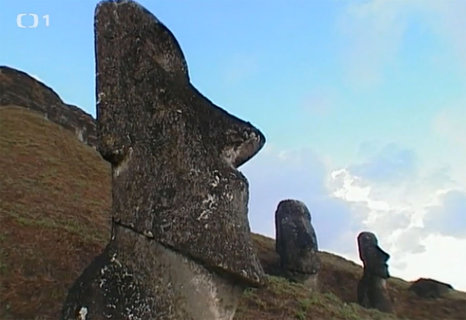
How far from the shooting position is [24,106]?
3347 cm

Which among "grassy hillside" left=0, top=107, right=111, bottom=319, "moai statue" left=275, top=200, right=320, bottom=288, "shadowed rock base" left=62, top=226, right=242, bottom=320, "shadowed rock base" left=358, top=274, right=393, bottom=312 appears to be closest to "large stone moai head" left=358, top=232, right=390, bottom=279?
"shadowed rock base" left=358, top=274, right=393, bottom=312

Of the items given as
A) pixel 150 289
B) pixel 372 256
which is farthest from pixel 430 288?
pixel 150 289

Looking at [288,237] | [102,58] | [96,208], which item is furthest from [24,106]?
[102,58]

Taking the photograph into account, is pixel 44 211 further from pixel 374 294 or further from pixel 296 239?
pixel 374 294

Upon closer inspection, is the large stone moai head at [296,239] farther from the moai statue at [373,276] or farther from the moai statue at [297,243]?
the moai statue at [373,276]

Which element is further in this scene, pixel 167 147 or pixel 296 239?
pixel 296 239

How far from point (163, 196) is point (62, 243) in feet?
27.1

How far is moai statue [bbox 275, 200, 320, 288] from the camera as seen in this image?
2233cm

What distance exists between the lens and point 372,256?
995 inches

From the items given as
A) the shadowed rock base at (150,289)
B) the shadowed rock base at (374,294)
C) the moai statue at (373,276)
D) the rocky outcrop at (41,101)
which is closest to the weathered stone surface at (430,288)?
the moai statue at (373,276)

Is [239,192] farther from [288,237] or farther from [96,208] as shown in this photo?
[288,237]

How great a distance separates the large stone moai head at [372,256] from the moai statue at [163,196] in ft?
65.8

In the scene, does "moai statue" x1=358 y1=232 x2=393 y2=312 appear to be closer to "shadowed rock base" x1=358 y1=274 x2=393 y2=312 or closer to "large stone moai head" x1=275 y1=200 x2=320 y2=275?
"shadowed rock base" x1=358 y1=274 x2=393 y2=312

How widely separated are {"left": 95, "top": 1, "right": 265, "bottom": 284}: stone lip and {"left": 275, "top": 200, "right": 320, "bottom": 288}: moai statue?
1669cm
